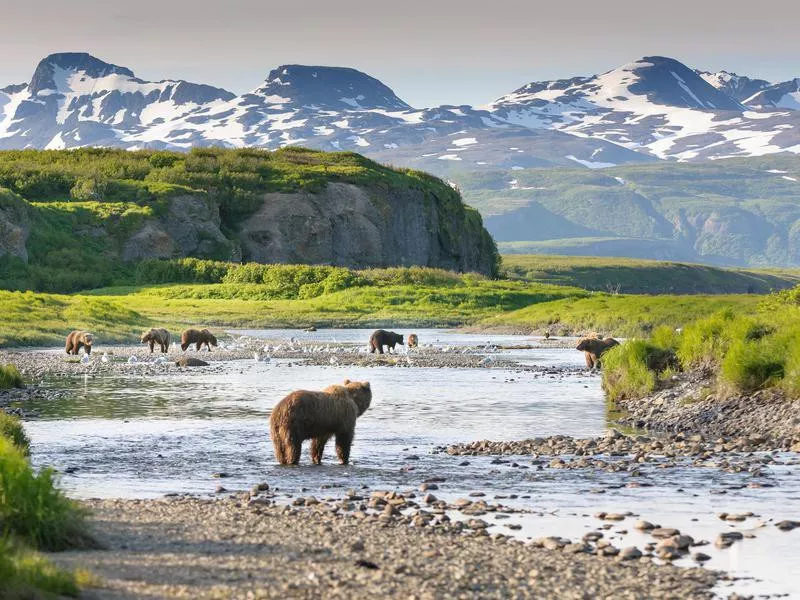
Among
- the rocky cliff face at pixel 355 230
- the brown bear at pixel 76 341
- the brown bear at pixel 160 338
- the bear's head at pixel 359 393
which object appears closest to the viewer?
the bear's head at pixel 359 393

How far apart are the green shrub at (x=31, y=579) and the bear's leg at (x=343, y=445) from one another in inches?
375

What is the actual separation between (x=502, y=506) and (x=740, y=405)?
10.1m

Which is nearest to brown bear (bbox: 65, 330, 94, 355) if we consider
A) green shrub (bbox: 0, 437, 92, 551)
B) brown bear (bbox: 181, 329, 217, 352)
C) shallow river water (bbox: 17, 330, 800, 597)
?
brown bear (bbox: 181, 329, 217, 352)

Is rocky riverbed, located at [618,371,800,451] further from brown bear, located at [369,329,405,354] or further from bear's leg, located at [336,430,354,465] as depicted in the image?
brown bear, located at [369,329,405,354]

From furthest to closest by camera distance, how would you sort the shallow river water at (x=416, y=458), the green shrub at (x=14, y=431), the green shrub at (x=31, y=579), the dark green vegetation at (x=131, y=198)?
the dark green vegetation at (x=131, y=198)
the green shrub at (x=14, y=431)
the shallow river water at (x=416, y=458)
the green shrub at (x=31, y=579)

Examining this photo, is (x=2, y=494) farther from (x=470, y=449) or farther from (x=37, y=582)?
(x=470, y=449)

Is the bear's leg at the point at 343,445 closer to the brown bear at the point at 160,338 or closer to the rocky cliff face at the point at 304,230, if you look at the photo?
the brown bear at the point at 160,338

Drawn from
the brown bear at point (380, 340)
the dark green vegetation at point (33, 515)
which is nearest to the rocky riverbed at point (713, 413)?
the dark green vegetation at point (33, 515)

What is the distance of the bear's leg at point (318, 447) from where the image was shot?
64.4 ft

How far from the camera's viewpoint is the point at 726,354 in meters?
26.1

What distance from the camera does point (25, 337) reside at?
51688 mm

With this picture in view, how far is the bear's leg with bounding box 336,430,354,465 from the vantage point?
775 inches

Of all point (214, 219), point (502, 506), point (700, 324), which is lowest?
point (502, 506)

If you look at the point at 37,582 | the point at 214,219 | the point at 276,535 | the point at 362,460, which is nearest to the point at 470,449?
the point at 362,460
